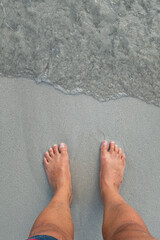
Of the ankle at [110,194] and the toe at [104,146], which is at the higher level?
the toe at [104,146]

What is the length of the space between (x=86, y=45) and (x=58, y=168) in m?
0.81

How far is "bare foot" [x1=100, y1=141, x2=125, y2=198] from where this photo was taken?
1.46m

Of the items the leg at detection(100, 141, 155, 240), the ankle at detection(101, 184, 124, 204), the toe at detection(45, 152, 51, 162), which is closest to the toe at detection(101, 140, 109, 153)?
the leg at detection(100, 141, 155, 240)

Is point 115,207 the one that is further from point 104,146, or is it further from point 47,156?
point 47,156

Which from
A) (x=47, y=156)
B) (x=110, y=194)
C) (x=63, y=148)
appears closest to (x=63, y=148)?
(x=63, y=148)

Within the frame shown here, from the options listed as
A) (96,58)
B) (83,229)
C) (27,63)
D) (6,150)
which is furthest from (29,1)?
→ (83,229)

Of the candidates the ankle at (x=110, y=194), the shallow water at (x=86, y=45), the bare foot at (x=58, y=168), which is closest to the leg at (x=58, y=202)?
the bare foot at (x=58, y=168)

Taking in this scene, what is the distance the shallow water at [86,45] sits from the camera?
1.43 m

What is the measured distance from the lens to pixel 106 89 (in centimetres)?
146

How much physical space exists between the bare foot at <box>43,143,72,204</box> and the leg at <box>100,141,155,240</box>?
0.74ft

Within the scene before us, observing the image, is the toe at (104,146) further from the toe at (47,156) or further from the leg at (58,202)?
the toe at (47,156)

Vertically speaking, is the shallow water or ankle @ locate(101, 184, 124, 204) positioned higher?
the shallow water

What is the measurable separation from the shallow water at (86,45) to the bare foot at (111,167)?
13.3 inches

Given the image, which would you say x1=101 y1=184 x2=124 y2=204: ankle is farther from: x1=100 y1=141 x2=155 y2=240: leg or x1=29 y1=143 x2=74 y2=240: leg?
x1=29 y1=143 x2=74 y2=240: leg
